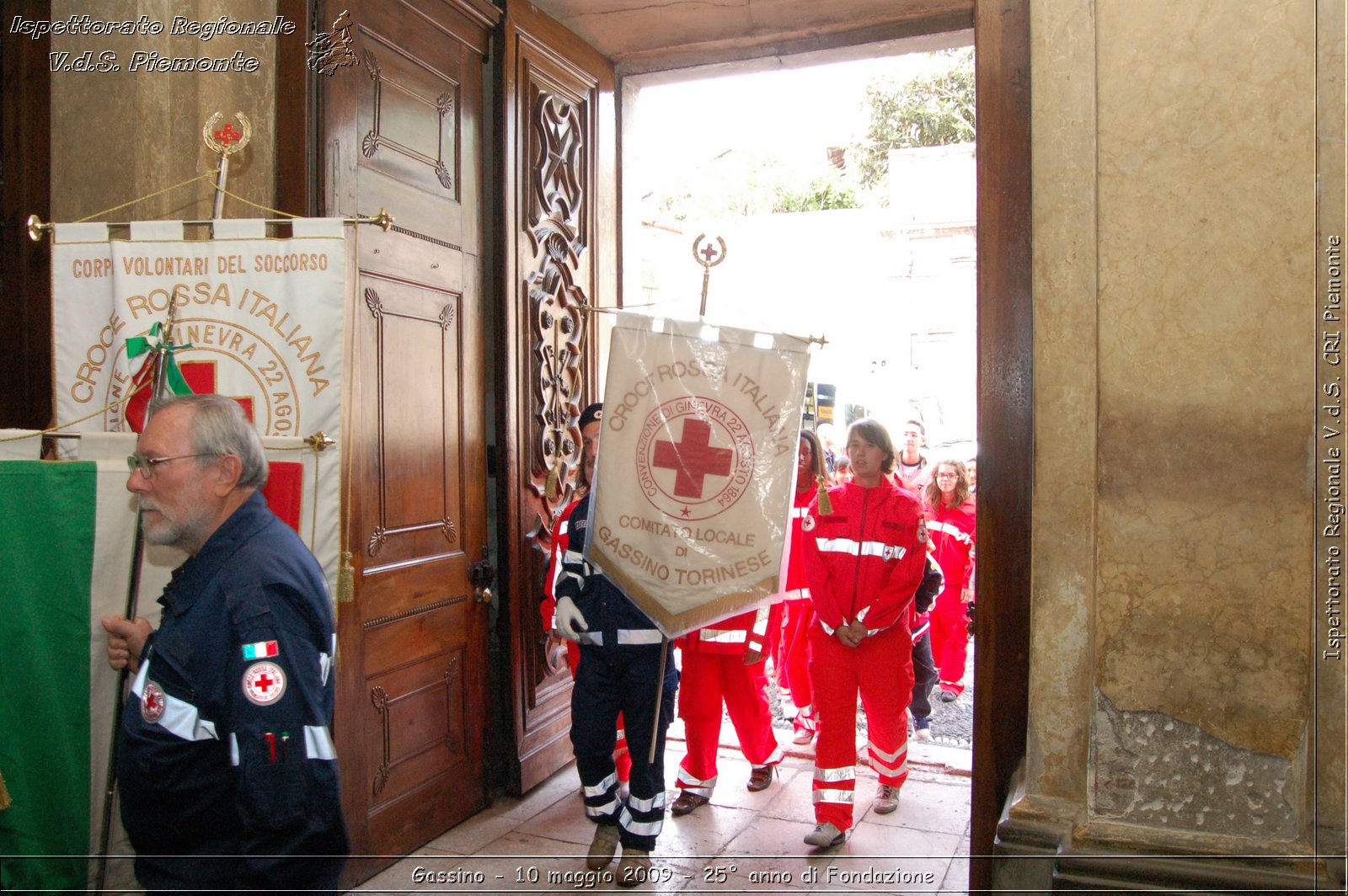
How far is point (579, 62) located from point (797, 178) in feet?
67.7

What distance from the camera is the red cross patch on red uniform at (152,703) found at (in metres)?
1.70

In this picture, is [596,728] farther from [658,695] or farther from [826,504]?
[826,504]

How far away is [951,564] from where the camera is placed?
18.1ft

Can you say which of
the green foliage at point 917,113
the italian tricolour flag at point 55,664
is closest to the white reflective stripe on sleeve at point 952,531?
the italian tricolour flag at point 55,664

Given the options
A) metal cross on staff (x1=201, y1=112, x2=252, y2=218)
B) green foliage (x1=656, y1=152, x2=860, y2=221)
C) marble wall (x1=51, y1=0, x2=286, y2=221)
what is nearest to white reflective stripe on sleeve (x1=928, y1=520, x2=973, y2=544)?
marble wall (x1=51, y1=0, x2=286, y2=221)

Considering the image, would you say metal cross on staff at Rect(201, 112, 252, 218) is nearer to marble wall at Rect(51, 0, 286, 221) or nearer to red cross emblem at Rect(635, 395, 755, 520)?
marble wall at Rect(51, 0, 286, 221)

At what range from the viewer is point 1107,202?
2.13 m

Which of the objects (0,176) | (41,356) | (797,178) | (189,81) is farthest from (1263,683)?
(797,178)

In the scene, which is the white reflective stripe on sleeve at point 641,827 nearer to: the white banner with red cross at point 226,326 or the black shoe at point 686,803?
the black shoe at point 686,803

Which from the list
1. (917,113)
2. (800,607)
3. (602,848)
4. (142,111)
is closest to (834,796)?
(602,848)

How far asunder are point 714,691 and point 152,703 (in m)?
2.68

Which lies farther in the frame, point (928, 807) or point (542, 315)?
point (542, 315)

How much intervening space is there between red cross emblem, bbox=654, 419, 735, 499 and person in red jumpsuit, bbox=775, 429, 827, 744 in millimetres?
1194

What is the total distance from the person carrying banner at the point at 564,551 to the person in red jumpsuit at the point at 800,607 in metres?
0.96
